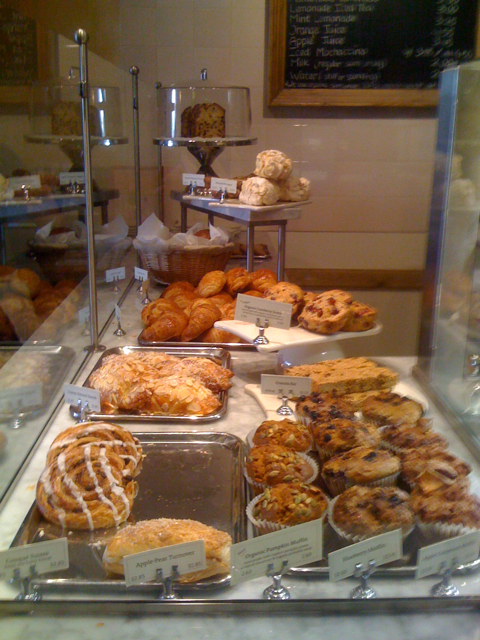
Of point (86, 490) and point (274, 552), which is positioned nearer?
point (274, 552)

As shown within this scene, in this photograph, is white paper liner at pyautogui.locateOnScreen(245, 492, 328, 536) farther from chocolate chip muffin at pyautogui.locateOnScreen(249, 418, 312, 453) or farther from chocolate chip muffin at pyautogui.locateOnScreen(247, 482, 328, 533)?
chocolate chip muffin at pyautogui.locateOnScreen(249, 418, 312, 453)

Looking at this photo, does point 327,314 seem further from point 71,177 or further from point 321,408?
point 71,177

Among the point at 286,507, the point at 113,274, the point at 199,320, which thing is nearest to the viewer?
the point at 286,507

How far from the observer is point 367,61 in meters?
2.85

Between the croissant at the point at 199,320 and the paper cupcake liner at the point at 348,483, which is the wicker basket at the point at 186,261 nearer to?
the croissant at the point at 199,320

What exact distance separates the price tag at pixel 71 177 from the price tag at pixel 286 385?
30.6 inches

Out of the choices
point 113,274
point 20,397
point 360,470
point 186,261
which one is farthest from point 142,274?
point 360,470

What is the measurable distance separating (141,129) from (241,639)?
2.50 meters

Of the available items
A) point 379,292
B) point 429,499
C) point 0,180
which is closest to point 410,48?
point 379,292

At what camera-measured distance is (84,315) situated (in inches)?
70.6

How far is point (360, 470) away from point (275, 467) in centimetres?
14

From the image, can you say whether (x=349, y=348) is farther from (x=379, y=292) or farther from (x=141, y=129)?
(x=141, y=129)

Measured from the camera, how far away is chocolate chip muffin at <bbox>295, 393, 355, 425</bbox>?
123cm

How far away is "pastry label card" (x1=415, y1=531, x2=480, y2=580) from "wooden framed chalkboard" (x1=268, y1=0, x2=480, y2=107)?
95.2 inches
